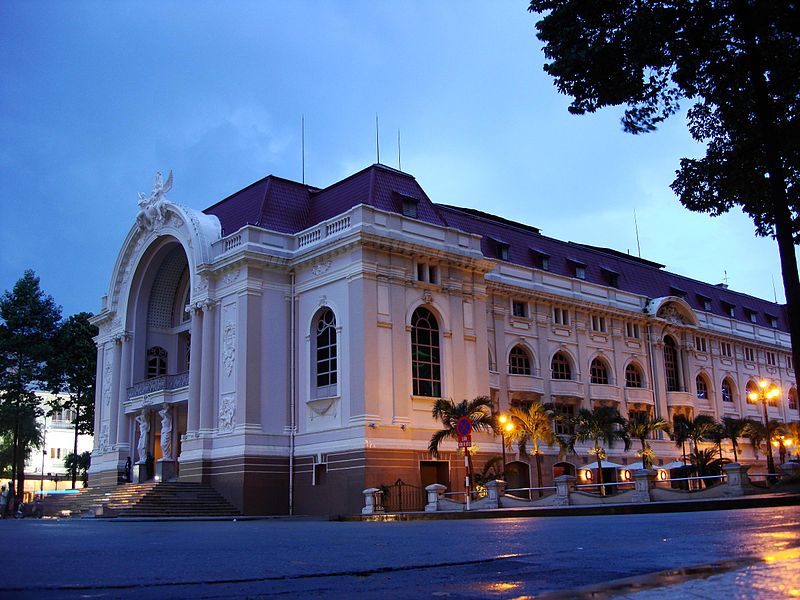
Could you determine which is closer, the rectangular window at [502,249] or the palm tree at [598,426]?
the palm tree at [598,426]

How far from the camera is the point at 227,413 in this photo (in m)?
36.8

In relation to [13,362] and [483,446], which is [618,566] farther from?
[13,362]

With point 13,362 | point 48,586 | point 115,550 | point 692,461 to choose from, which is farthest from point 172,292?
point 48,586

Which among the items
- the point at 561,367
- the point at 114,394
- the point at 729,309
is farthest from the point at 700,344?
the point at 114,394

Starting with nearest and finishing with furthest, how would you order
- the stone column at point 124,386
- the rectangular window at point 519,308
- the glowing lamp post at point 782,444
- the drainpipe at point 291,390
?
the drainpipe at point 291,390
the rectangular window at point 519,308
the stone column at point 124,386
the glowing lamp post at point 782,444

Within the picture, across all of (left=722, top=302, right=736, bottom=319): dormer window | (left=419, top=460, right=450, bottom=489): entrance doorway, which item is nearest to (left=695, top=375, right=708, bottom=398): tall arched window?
(left=722, top=302, right=736, bottom=319): dormer window

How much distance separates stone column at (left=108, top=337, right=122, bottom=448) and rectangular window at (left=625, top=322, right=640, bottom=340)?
2910cm

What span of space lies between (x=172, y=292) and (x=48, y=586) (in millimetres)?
42273

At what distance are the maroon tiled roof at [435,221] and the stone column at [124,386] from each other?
335 inches

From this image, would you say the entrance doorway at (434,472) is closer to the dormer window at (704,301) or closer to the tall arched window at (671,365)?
the tall arched window at (671,365)

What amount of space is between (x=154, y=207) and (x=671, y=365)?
32.3 meters

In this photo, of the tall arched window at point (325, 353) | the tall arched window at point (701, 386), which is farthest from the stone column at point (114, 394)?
the tall arched window at point (701, 386)

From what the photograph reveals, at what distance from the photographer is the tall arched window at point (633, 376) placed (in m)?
49.3

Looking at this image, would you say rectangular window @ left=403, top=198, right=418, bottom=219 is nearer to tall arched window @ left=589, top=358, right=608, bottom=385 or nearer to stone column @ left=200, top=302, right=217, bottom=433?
stone column @ left=200, top=302, right=217, bottom=433
